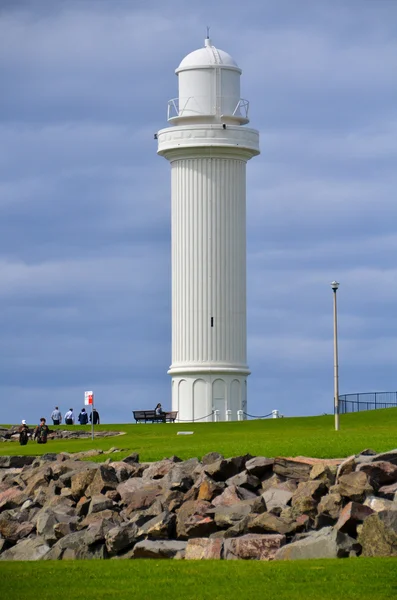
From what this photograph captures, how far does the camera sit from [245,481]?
2478 cm

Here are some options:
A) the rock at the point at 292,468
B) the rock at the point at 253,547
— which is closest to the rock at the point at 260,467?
the rock at the point at 292,468

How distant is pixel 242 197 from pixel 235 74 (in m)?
5.38

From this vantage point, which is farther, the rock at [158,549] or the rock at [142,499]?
the rock at [142,499]

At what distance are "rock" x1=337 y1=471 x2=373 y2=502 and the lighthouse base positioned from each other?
3799 centimetres

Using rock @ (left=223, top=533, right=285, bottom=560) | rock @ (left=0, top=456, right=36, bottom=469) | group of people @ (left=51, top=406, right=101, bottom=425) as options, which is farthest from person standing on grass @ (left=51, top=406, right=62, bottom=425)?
rock @ (left=223, top=533, right=285, bottom=560)

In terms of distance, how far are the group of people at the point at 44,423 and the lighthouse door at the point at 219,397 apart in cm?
503

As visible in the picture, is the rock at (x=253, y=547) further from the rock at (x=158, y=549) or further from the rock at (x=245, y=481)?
the rock at (x=245, y=481)

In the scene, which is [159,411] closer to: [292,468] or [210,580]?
[292,468]

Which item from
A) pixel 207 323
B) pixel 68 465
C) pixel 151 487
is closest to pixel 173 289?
pixel 207 323

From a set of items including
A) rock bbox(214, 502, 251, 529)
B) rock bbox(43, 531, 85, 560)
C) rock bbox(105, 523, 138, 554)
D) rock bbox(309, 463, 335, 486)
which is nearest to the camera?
Answer: rock bbox(214, 502, 251, 529)

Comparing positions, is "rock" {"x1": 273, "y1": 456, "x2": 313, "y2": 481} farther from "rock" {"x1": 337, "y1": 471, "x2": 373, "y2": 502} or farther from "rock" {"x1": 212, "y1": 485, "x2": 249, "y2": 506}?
"rock" {"x1": 337, "y1": 471, "x2": 373, "y2": 502}

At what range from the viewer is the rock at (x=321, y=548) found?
19859mm

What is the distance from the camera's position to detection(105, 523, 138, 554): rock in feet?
74.1

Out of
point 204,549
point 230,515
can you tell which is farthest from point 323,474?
point 204,549
